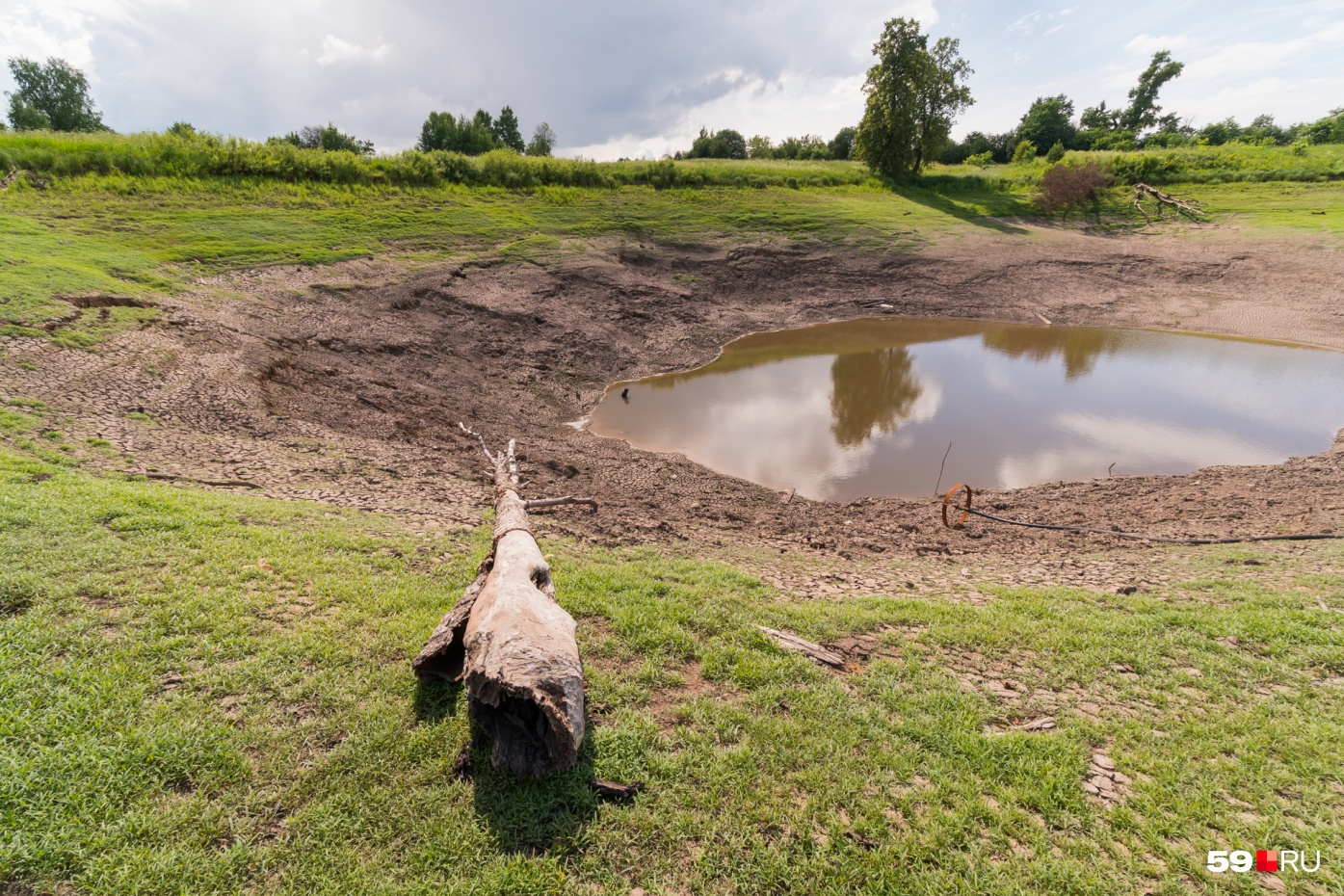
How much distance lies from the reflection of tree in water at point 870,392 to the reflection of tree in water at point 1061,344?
431 cm

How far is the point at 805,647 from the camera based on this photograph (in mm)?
4969

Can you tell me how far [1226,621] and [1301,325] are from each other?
83.3 feet

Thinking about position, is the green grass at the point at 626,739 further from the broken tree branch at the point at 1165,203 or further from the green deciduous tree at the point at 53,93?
the green deciduous tree at the point at 53,93

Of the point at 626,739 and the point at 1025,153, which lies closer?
the point at 626,739

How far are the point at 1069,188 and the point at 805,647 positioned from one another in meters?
40.2

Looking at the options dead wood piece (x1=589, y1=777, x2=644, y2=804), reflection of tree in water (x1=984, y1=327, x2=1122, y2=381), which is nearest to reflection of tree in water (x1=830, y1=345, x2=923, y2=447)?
reflection of tree in water (x1=984, y1=327, x2=1122, y2=381)

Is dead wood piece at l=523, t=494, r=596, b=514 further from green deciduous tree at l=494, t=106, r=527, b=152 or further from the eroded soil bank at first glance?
green deciduous tree at l=494, t=106, r=527, b=152

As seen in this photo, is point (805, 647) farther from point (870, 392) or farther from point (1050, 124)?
point (1050, 124)

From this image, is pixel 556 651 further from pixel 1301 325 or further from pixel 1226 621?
pixel 1301 325

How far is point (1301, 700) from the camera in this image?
170 inches

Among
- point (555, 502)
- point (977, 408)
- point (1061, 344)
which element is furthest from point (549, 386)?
point (1061, 344)

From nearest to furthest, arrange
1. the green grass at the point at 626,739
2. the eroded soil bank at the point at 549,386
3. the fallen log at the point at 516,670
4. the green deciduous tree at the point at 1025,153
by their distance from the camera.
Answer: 1. the green grass at the point at 626,739
2. the fallen log at the point at 516,670
3. the eroded soil bank at the point at 549,386
4. the green deciduous tree at the point at 1025,153

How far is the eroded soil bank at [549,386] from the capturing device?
8094 millimetres

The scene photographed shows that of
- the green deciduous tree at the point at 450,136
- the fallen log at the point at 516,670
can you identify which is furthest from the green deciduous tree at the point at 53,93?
the fallen log at the point at 516,670
